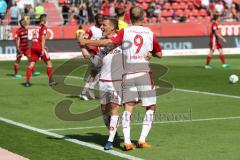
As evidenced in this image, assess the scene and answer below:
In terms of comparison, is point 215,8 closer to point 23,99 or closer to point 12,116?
point 23,99

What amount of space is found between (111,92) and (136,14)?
1.40m

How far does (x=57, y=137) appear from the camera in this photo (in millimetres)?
11906

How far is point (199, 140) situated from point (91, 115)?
4223mm

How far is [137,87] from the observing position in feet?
34.3

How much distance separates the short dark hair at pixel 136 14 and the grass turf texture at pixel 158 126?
2.09 meters

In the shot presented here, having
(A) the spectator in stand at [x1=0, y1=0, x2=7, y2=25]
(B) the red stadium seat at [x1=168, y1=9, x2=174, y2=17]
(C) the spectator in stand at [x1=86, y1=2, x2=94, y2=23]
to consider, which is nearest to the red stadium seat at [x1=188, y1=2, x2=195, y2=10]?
(B) the red stadium seat at [x1=168, y1=9, x2=174, y2=17]

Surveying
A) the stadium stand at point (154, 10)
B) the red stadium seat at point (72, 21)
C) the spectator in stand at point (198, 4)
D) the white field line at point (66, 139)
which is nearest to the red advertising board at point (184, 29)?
the red stadium seat at point (72, 21)

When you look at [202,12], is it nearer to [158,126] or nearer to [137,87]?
[158,126]

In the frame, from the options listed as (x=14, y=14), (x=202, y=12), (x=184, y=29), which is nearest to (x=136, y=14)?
(x=14, y=14)

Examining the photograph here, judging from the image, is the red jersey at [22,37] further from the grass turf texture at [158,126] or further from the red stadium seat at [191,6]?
the red stadium seat at [191,6]

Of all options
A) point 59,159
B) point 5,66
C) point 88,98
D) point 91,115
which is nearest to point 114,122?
point 59,159

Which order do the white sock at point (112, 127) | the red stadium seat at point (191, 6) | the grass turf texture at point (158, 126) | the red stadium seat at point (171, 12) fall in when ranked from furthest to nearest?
the red stadium seat at point (191, 6) → the red stadium seat at point (171, 12) → the white sock at point (112, 127) → the grass turf texture at point (158, 126)

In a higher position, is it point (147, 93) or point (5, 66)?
point (147, 93)

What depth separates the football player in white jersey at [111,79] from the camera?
1048cm
